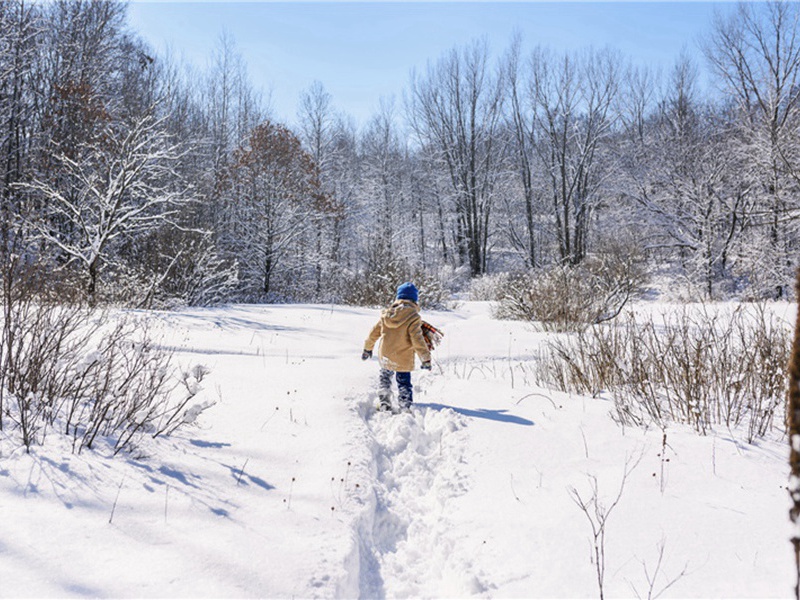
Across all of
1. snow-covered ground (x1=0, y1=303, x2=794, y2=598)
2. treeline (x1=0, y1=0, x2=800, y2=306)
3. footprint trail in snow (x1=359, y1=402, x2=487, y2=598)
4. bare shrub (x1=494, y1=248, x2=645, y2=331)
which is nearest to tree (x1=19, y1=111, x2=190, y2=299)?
treeline (x1=0, y1=0, x2=800, y2=306)

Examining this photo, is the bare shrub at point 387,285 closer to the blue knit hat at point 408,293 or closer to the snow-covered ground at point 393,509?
the blue knit hat at point 408,293

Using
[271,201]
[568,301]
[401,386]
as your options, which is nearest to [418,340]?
[401,386]

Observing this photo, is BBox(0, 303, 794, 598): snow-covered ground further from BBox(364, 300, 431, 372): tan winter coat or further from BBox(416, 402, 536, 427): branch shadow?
BBox(364, 300, 431, 372): tan winter coat

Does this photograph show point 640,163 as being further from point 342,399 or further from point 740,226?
point 342,399

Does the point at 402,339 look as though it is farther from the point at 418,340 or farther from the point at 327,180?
the point at 327,180

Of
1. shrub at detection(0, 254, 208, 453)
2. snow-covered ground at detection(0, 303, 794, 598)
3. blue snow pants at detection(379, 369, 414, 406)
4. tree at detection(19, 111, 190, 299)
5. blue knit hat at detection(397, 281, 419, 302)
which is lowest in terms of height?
snow-covered ground at detection(0, 303, 794, 598)

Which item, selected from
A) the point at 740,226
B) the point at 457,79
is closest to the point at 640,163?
the point at 740,226

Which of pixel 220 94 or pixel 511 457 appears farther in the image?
pixel 220 94

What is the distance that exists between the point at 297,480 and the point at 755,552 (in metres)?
2.34

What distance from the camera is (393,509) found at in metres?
2.87

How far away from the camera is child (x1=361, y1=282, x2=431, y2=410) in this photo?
4.69 m

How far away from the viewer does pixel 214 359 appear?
19.0 ft

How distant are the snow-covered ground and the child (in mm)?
530

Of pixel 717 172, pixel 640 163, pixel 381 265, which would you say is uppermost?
pixel 640 163
